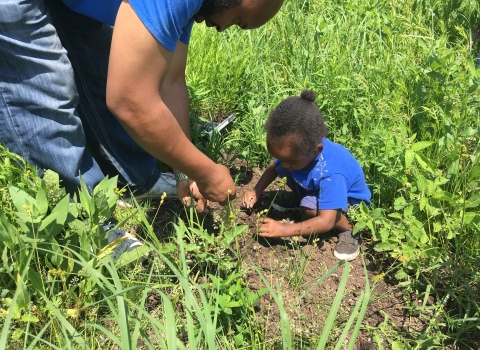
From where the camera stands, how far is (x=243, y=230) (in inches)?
71.2

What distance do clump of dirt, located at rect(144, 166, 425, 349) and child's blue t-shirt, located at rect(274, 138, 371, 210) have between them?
0.69 ft

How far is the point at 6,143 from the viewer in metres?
1.95

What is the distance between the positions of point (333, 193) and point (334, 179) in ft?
0.21

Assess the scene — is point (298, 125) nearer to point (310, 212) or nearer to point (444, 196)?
point (310, 212)

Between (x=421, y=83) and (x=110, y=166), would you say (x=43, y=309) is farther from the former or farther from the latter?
(x=421, y=83)

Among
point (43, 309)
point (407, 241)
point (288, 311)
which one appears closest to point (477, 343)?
point (407, 241)

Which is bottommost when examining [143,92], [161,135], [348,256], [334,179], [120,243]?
[348,256]

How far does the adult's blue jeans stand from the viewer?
1.74 metres

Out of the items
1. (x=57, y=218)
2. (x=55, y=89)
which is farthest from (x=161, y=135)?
(x=55, y=89)

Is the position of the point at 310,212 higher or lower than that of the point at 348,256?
higher

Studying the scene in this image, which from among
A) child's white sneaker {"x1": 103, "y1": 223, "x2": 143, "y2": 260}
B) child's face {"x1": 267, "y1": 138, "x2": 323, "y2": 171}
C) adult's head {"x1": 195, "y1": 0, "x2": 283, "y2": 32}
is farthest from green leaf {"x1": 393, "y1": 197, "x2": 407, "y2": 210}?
child's white sneaker {"x1": 103, "y1": 223, "x2": 143, "y2": 260}

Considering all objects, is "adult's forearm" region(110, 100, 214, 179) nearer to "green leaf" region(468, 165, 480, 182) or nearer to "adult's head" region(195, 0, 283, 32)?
"adult's head" region(195, 0, 283, 32)

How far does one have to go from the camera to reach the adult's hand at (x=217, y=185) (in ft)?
5.92

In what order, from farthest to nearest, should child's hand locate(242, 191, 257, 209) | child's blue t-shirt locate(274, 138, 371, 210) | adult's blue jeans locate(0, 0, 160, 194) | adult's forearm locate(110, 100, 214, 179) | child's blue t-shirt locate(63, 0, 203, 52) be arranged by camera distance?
child's hand locate(242, 191, 257, 209), child's blue t-shirt locate(274, 138, 371, 210), adult's blue jeans locate(0, 0, 160, 194), adult's forearm locate(110, 100, 214, 179), child's blue t-shirt locate(63, 0, 203, 52)
